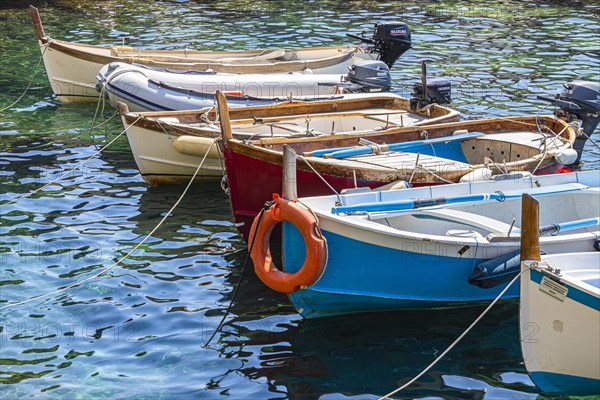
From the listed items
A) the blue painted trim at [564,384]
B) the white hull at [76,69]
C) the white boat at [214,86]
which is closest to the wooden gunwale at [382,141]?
the white boat at [214,86]

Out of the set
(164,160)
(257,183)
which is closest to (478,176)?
(257,183)

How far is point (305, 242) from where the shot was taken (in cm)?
847

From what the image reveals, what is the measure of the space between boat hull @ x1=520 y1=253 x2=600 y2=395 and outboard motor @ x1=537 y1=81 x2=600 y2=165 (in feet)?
18.6

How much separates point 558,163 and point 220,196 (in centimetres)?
437

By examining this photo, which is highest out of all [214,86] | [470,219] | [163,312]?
[214,86]

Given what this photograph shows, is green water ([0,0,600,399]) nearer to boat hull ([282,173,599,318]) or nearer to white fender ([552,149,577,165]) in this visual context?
boat hull ([282,173,599,318])

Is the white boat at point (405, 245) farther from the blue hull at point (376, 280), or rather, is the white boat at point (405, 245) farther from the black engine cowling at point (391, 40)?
the black engine cowling at point (391, 40)

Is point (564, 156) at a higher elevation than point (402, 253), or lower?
higher

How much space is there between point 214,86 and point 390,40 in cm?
386

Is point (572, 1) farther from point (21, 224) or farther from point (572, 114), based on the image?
point (21, 224)

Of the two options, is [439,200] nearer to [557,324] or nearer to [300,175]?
[300,175]

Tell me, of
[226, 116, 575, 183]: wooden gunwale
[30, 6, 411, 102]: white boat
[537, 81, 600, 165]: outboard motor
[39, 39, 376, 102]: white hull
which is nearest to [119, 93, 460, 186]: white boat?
[226, 116, 575, 183]: wooden gunwale

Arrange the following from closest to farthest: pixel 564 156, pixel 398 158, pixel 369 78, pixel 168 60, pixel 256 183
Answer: pixel 256 183 < pixel 564 156 < pixel 398 158 < pixel 369 78 < pixel 168 60

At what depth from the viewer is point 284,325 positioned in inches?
363
